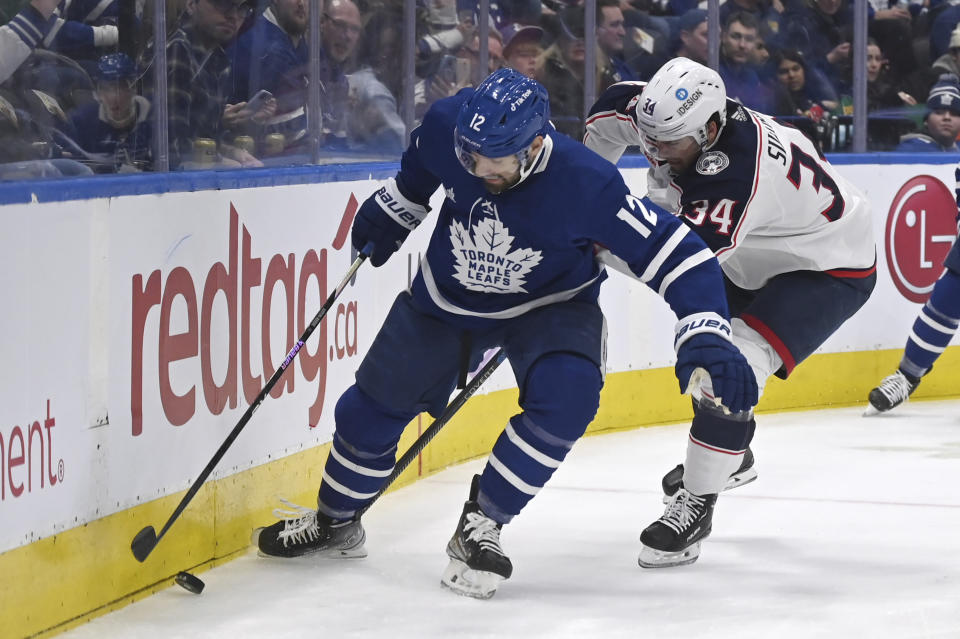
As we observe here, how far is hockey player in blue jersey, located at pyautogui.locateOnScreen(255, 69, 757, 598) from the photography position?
3018mm

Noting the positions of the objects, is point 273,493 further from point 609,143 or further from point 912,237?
point 912,237

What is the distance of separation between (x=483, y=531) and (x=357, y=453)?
349mm

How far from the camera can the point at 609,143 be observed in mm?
4008

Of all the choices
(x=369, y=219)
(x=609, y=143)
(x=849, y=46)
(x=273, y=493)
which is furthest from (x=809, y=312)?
(x=849, y=46)

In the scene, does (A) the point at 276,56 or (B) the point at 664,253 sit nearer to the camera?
(B) the point at 664,253

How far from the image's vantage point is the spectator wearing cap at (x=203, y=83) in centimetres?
370

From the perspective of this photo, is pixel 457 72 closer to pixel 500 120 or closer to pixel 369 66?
pixel 369 66

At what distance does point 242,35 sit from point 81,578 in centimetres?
170

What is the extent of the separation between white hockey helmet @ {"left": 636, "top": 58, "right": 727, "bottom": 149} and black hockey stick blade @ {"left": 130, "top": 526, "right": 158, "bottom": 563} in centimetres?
138

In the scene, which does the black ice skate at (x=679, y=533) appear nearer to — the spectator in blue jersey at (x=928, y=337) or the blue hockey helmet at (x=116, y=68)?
the blue hockey helmet at (x=116, y=68)

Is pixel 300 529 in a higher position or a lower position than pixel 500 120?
lower

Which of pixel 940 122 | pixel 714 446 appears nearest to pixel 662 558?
pixel 714 446

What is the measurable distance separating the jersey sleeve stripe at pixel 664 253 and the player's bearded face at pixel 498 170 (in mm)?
316

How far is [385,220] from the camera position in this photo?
11.6 ft
